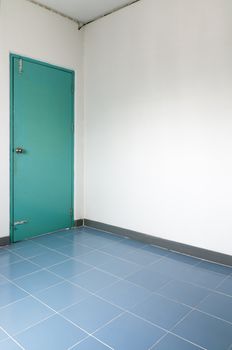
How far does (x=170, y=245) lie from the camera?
11.2 ft

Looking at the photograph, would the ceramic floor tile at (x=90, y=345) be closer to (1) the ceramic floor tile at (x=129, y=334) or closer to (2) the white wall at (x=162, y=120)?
(1) the ceramic floor tile at (x=129, y=334)

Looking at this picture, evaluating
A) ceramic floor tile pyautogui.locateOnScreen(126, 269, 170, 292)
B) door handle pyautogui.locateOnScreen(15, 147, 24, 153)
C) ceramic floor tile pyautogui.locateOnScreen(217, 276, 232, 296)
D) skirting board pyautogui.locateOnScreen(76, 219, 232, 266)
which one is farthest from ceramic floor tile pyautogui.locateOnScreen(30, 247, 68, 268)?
ceramic floor tile pyautogui.locateOnScreen(217, 276, 232, 296)

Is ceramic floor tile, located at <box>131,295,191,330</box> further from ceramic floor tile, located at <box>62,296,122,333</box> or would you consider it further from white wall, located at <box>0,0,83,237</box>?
white wall, located at <box>0,0,83,237</box>

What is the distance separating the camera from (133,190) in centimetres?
382

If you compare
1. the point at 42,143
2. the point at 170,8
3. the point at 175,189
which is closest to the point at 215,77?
the point at 170,8

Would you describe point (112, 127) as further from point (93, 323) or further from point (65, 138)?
point (93, 323)

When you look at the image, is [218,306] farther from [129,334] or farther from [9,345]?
[9,345]

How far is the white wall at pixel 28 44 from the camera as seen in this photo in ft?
11.3

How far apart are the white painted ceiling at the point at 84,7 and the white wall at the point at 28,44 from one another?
12 cm

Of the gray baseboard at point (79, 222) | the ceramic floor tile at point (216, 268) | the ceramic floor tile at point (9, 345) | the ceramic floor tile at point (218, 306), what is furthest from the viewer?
the gray baseboard at point (79, 222)

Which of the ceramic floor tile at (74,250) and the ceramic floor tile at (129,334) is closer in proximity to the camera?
the ceramic floor tile at (129,334)

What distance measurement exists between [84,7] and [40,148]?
1.92 metres

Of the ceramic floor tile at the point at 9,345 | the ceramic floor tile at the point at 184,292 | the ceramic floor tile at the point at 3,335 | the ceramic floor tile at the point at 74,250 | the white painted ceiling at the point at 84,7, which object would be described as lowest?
the ceramic floor tile at the point at 9,345

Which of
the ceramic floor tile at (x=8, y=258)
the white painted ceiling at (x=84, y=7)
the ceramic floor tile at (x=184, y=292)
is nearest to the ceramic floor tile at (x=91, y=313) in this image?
the ceramic floor tile at (x=184, y=292)
